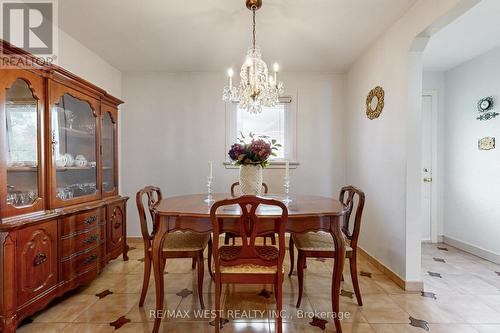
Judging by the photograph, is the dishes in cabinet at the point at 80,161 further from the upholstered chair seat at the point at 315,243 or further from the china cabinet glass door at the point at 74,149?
the upholstered chair seat at the point at 315,243

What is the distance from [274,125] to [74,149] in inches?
95.6

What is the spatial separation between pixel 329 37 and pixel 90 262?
10.5 ft

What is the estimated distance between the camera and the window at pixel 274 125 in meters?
3.54

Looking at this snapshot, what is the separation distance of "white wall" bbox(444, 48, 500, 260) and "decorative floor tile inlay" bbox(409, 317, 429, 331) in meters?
1.94

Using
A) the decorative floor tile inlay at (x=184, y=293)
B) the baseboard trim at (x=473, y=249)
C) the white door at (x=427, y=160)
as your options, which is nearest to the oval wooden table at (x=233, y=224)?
the decorative floor tile inlay at (x=184, y=293)

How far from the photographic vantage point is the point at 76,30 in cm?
241

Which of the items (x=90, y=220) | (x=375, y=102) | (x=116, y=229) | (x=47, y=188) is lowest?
(x=116, y=229)

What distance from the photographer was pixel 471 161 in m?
3.13

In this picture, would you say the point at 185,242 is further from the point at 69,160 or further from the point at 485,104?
the point at 485,104

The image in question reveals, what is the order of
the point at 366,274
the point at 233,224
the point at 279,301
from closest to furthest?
the point at 279,301, the point at 233,224, the point at 366,274

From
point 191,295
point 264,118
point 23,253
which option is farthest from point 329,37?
point 23,253

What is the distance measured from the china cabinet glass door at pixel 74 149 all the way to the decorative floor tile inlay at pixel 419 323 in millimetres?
2803

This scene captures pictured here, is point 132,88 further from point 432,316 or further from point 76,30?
point 432,316

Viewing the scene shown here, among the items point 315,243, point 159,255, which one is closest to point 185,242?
point 159,255
